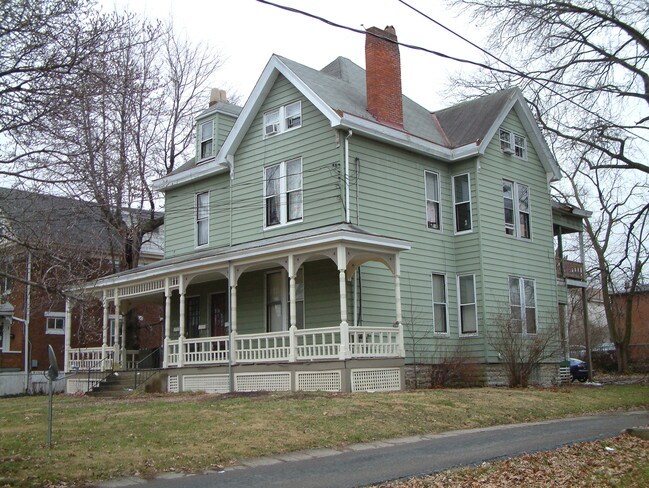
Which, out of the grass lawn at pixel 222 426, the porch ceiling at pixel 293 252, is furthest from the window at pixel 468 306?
the grass lawn at pixel 222 426

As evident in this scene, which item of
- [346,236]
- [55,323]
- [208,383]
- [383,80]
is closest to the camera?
[346,236]

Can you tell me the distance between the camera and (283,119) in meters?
22.8

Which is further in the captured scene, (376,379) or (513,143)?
(513,143)

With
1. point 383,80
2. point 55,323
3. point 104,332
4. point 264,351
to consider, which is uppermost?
point 383,80

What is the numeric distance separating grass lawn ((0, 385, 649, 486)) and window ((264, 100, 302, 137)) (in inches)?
349

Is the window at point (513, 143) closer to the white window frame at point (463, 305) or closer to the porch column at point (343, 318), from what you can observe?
the white window frame at point (463, 305)

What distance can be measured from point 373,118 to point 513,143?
19.8ft

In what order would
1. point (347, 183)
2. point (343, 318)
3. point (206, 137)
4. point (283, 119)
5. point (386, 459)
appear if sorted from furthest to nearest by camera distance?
point (206, 137)
point (283, 119)
point (347, 183)
point (343, 318)
point (386, 459)

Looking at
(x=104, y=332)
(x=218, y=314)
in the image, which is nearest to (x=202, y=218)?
(x=218, y=314)

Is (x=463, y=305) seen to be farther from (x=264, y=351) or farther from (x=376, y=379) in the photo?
(x=264, y=351)

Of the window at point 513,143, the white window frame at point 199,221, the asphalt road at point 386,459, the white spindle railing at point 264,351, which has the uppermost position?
the window at point 513,143

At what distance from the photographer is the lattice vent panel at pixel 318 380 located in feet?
59.1

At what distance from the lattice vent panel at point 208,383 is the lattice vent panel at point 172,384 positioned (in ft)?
1.17

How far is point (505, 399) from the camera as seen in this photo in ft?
55.8
